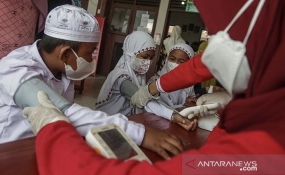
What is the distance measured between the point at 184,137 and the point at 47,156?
0.64 m

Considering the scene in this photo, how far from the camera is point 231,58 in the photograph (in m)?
0.48

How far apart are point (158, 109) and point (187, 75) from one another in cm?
26

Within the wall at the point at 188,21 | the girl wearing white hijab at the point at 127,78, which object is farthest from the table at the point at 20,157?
the wall at the point at 188,21

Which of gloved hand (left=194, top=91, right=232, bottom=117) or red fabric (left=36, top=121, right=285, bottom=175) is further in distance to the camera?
gloved hand (left=194, top=91, right=232, bottom=117)

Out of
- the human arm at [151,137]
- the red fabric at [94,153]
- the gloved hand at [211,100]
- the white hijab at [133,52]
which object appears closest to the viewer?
the red fabric at [94,153]

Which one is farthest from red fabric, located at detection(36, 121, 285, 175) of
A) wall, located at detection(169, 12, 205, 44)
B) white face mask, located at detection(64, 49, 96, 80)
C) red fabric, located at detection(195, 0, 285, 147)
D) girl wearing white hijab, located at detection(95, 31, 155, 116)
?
wall, located at detection(169, 12, 205, 44)

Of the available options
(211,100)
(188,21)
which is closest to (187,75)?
(211,100)

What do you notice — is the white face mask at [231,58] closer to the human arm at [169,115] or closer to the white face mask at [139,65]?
the human arm at [169,115]

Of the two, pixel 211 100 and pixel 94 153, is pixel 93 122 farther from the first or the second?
pixel 211 100

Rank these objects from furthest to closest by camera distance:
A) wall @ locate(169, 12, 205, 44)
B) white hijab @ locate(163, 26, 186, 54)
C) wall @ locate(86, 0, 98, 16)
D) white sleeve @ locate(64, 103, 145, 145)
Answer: wall @ locate(86, 0, 98, 16)
wall @ locate(169, 12, 205, 44)
white hijab @ locate(163, 26, 186, 54)
white sleeve @ locate(64, 103, 145, 145)

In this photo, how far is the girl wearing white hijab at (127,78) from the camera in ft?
6.04

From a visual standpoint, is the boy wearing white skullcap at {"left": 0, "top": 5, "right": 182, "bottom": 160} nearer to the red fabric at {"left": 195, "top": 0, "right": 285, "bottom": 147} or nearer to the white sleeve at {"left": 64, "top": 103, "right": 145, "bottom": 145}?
the white sleeve at {"left": 64, "top": 103, "right": 145, "bottom": 145}

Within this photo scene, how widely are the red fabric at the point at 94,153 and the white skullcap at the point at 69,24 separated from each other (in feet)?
1.92

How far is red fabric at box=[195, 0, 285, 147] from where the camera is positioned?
1.51 feet
